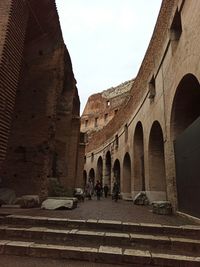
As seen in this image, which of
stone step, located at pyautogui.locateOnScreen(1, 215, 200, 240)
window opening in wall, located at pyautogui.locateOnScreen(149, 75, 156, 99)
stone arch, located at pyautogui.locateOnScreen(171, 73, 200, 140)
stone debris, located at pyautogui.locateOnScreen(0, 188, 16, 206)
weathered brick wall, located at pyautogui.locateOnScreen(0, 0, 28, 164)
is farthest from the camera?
window opening in wall, located at pyautogui.locateOnScreen(149, 75, 156, 99)

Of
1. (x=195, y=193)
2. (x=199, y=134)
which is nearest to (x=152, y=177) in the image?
(x=195, y=193)

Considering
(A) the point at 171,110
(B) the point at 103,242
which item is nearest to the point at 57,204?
(B) the point at 103,242

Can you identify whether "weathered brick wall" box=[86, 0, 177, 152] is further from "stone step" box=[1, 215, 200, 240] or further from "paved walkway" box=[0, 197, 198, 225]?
"stone step" box=[1, 215, 200, 240]

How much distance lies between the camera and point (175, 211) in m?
7.47

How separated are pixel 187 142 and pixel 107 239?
378cm

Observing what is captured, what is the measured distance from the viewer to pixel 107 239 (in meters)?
3.87

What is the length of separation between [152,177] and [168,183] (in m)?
2.67

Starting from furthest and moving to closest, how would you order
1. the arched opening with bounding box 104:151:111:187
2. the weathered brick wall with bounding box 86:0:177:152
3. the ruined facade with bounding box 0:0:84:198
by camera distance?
the arched opening with bounding box 104:151:111:187 → the weathered brick wall with bounding box 86:0:177:152 → the ruined facade with bounding box 0:0:84:198

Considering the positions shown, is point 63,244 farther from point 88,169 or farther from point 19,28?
point 88,169

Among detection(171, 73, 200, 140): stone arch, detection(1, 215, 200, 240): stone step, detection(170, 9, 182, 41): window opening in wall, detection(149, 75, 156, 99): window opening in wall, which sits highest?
detection(170, 9, 182, 41): window opening in wall

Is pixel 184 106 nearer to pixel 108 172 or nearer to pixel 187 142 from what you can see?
pixel 187 142

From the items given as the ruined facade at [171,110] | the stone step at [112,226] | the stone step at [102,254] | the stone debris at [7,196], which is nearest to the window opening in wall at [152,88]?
the ruined facade at [171,110]

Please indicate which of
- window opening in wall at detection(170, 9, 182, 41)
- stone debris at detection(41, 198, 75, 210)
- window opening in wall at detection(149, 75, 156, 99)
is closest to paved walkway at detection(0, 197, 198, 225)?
stone debris at detection(41, 198, 75, 210)

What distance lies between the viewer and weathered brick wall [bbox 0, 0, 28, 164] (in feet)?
17.5
